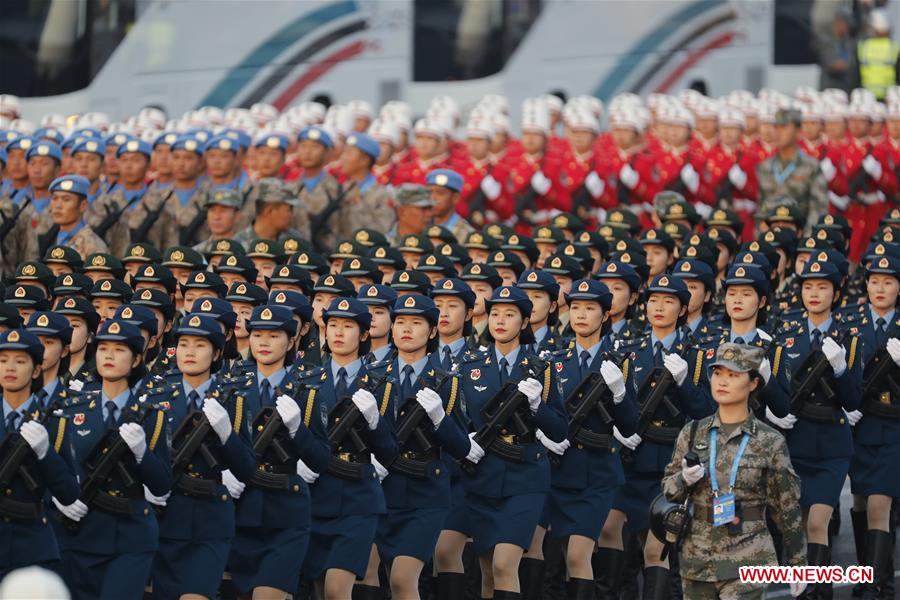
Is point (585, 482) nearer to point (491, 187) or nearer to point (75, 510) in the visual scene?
point (75, 510)

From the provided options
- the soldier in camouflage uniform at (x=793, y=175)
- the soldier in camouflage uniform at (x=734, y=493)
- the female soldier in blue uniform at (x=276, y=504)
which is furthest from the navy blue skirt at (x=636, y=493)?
the soldier in camouflage uniform at (x=793, y=175)

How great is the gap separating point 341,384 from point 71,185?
541 cm

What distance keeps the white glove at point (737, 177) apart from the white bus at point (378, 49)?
14.3ft

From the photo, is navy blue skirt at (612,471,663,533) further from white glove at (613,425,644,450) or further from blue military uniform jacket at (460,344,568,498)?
blue military uniform jacket at (460,344,568,498)

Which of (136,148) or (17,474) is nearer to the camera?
(17,474)

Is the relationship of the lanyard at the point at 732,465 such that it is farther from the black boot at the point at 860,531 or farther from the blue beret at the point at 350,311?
the black boot at the point at 860,531

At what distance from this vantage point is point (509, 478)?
1120 centimetres

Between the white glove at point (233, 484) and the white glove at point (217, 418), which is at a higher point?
the white glove at point (217, 418)

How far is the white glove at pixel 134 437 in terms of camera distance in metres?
9.38

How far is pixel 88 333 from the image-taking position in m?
11.5

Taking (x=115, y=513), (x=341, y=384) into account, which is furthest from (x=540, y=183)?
(x=115, y=513)

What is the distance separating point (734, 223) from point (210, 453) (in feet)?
24.2

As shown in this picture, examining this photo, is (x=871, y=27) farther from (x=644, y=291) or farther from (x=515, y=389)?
(x=515, y=389)

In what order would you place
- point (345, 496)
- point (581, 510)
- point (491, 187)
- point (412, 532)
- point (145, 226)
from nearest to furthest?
point (345, 496)
point (412, 532)
point (581, 510)
point (145, 226)
point (491, 187)
